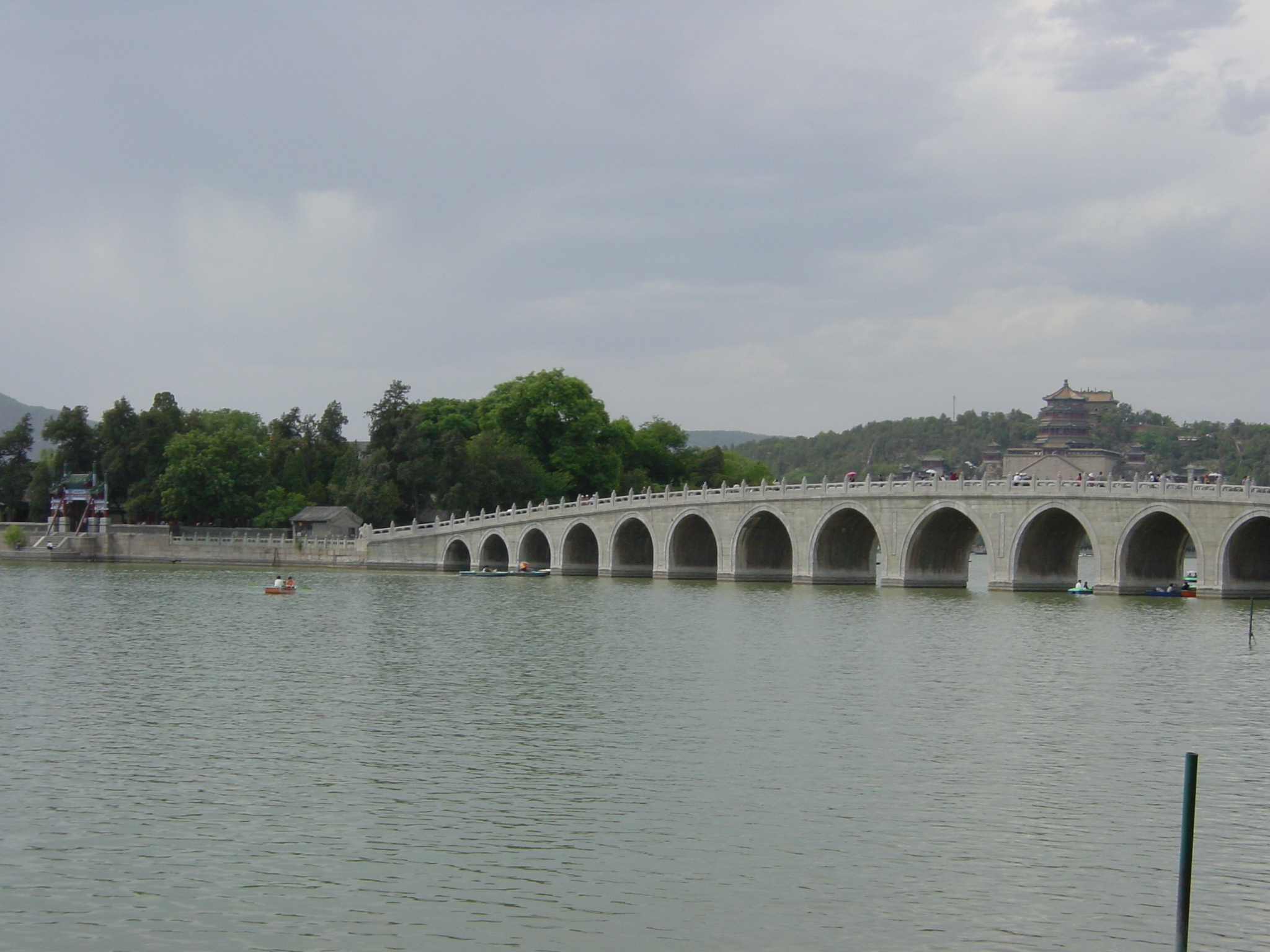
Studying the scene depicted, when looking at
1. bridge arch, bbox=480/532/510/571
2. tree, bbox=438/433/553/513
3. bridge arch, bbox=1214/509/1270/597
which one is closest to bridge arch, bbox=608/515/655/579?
bridge arch, bbox=480/532/510/571

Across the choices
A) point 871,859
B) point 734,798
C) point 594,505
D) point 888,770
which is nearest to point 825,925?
point 871,859

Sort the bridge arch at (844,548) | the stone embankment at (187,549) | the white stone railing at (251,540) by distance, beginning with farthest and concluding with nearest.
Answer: the white stone railing at (251,540), the stone embankment at (187,549), the bridge arch at (844,548)

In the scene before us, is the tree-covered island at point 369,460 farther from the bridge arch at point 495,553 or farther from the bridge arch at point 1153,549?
the bridge arch at point 1153,549

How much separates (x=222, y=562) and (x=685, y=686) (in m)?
55.1

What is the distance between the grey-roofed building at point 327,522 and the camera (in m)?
76.9

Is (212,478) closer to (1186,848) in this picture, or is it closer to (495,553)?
(495,553)

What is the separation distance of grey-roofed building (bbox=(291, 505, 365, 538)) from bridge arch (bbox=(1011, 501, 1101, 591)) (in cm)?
4056

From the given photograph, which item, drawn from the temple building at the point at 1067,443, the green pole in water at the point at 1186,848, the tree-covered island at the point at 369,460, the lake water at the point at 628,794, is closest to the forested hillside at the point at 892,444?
the temple building at the point at 1067,443

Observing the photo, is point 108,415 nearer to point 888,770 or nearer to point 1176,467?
point 888,770

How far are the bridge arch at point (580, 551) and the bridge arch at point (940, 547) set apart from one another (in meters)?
18.4

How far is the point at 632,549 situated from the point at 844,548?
13328 millimetres

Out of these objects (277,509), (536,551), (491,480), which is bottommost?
(536,551)

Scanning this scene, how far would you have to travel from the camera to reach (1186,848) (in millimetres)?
8664

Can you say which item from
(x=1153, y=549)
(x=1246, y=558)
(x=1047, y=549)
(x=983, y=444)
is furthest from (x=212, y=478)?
(x=983, y=444)
